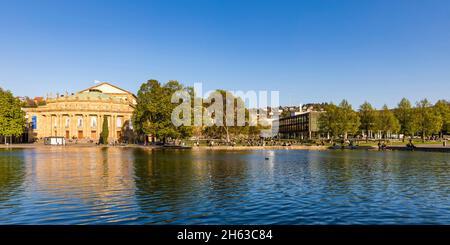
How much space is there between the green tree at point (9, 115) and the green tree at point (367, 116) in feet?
401

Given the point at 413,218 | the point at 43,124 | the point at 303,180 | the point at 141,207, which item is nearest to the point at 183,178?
the point at 303,180

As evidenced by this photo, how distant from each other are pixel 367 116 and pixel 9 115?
4956 inches

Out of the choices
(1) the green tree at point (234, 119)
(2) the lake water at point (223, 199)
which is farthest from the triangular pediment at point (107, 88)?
(2) the lake water at point (223, 199)

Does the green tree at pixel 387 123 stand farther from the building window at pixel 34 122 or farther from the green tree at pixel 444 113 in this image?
the building window at pixel 34 122

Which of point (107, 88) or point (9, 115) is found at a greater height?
point (107, 88)

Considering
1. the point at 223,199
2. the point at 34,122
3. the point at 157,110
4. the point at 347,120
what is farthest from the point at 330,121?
the point at 223,199

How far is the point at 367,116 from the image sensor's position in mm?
144125

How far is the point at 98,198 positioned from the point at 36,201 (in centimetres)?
336

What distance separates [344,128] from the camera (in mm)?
135375

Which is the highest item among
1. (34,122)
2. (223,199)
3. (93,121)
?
(93,121)

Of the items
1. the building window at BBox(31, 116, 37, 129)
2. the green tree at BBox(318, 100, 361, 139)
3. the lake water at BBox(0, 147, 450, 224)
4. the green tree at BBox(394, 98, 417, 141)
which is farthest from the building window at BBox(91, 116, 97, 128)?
the lake water at BBox(0, 147, 450, 224)

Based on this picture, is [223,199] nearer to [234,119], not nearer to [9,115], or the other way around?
[234,119]

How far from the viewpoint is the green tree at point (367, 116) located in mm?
141250
